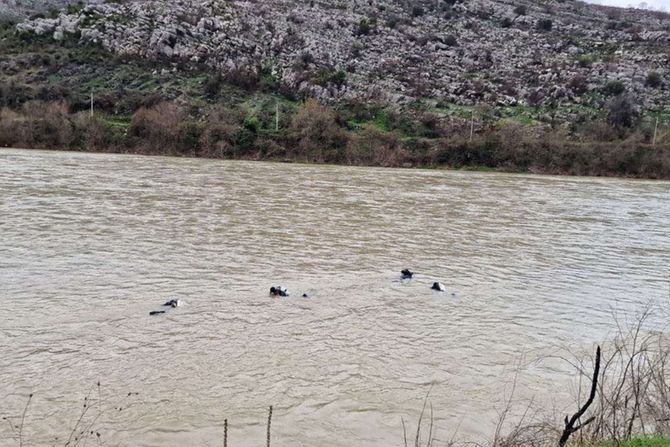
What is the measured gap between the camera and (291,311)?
9.09 metres

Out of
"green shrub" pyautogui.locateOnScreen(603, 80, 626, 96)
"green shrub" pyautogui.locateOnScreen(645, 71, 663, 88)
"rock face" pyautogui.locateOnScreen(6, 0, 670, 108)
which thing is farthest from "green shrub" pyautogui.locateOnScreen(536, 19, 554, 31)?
"green shrub" pyautogui.locateOnScreen(603, 80, 626, 96)

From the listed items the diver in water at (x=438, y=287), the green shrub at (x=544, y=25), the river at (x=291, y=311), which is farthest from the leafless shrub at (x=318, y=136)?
the green shrub at (x=544, y=25)

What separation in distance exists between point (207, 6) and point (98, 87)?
629 inches

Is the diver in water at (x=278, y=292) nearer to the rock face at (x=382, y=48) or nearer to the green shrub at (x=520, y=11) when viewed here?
the rock face at (x=382, y=48)

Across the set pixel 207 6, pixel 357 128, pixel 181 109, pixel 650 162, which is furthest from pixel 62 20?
pixel 650 162

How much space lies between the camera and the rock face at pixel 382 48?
52.3 m

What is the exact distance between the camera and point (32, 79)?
5009cm

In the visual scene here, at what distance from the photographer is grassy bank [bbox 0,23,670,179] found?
41.7 m

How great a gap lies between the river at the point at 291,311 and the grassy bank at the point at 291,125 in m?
21.8

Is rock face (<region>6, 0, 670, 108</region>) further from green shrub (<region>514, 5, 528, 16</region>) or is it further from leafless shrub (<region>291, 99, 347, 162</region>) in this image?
leafless shrub (<region>291, 99, 347, 162</region>)

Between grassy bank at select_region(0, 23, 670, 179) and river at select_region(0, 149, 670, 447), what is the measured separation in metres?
21.8

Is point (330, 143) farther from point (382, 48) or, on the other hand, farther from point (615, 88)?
point (615, 88)

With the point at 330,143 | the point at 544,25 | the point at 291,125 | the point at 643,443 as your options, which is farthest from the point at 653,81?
the point at 643,443

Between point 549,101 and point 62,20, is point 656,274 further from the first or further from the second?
point 62,20
